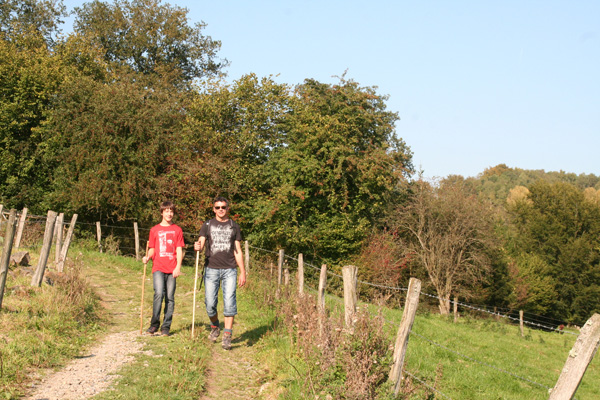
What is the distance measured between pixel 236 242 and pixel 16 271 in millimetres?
5837

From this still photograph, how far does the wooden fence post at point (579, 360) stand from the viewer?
12.7 feet

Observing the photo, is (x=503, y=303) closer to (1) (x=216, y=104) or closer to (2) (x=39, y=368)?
(1) (x=216, y=104)

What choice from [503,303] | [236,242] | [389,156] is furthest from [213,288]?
[503,303]

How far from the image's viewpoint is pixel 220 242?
7.76 meters

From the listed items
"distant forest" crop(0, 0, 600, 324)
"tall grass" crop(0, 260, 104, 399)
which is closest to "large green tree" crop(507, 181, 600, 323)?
"distant forest" crop(0, 0, 600, 324)

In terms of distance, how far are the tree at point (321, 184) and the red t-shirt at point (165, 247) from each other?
57.2 ft

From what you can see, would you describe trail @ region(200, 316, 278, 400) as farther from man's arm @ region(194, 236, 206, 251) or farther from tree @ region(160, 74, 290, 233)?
tree @ region(160, 74, 290, 233)

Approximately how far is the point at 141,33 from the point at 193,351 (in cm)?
3472

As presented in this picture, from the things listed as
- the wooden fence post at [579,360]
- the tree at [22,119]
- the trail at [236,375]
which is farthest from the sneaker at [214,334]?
the tree at [22,119]

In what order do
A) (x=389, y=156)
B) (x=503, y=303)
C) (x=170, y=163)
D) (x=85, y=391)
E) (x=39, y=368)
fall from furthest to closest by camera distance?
(x=503, y=303), (x=389, y=156), (x=170, y=163), (x=39, y=368), (x=85, y=391)

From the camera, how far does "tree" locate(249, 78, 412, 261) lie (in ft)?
87.8

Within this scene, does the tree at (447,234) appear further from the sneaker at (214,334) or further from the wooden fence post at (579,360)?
the wooden fence post at (579,360)

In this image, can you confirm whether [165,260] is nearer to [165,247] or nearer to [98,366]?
[165,247]

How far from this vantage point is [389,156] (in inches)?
1140
